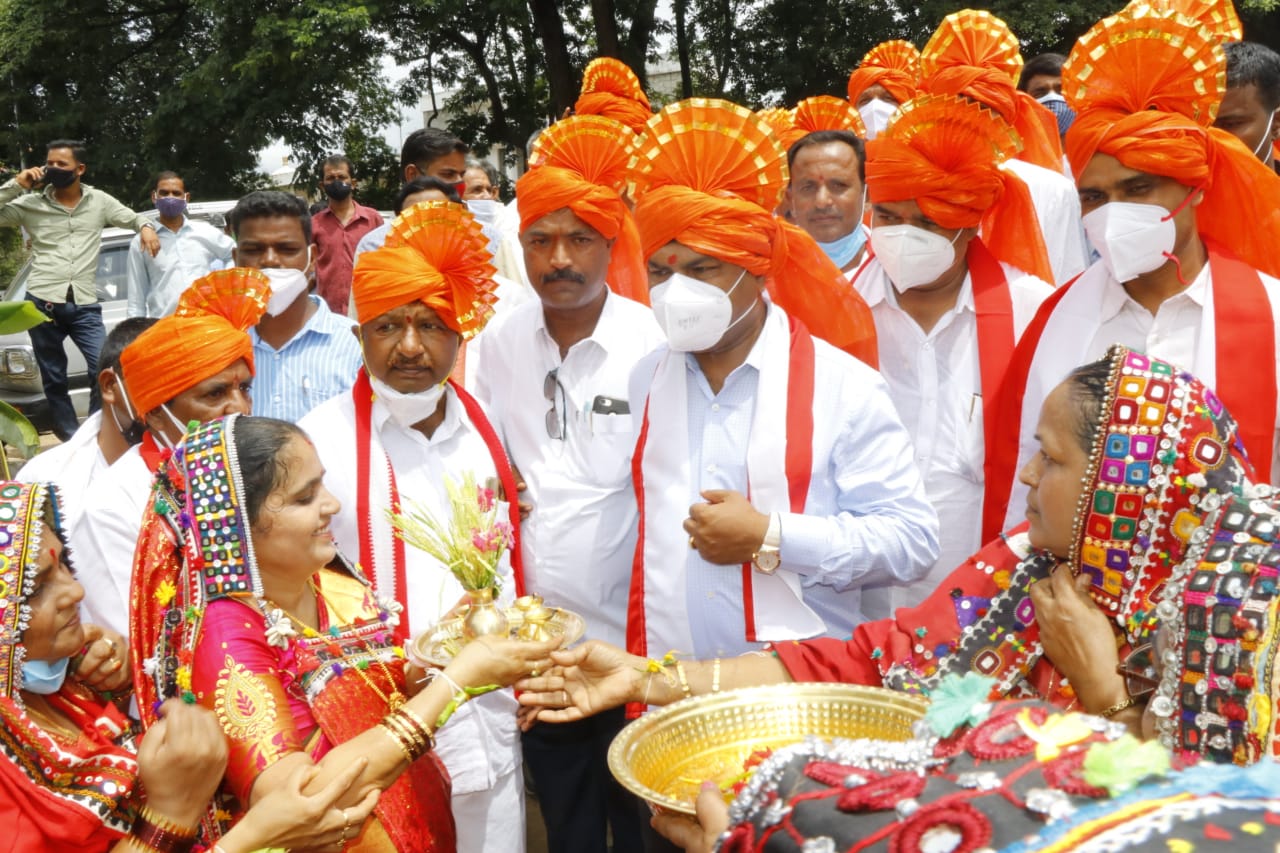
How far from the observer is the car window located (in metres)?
11.9

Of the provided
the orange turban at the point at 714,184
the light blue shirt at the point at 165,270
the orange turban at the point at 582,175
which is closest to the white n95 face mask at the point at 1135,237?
the orange turban at the point at 714,184

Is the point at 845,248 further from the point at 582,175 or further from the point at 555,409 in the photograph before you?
the point at 555,409

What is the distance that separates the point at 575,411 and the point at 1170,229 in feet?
6.59

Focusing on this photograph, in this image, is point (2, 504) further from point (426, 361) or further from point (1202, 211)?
point (1202, 211)

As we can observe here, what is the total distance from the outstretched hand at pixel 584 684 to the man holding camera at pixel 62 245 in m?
8.07

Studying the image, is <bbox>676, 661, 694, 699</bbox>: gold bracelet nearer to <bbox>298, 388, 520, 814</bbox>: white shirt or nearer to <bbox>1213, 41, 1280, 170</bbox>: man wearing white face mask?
<bbox>298, 388, 520, 814</bbox>: white shirt

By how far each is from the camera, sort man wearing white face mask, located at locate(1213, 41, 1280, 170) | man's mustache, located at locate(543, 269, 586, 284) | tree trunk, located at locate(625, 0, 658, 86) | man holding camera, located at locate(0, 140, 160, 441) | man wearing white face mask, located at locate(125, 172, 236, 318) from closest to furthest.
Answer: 1. man's mustache, located at locate(543, 269, 586, 284)
2. man wearing white face mask, located at locate(1213, 41, 1280, 170)
3. man wearing white face mask, located at locate(125, 172, 236, 318)
4. man holding camera, located at locate(0, 140, 160, 441)
5. tree trunk, located at locate(625, 0, 658, 86)

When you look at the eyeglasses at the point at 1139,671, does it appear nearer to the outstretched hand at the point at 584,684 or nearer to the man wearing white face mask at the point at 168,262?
the outstretched hand at the point at 584,684

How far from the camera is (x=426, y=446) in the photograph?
11.4 feet

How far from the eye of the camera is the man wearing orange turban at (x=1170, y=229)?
3.25m

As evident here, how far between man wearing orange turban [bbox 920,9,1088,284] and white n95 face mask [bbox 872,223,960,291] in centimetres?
117

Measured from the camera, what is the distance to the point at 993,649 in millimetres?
2559

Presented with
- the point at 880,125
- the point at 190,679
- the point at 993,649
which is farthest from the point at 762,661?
the point at 880,125

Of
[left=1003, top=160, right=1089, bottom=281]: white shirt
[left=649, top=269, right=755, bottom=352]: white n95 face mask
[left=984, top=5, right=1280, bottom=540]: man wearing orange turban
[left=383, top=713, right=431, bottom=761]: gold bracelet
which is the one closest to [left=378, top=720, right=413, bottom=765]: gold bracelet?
[left=383, top=713, right=431, bottom=761]: gold bracelet
